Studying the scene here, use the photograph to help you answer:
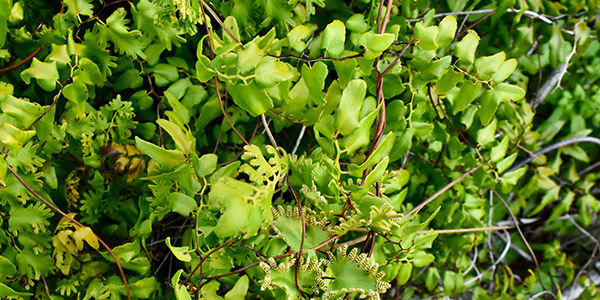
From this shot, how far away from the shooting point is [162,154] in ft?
2.73

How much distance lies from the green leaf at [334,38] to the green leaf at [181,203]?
0.34 metres

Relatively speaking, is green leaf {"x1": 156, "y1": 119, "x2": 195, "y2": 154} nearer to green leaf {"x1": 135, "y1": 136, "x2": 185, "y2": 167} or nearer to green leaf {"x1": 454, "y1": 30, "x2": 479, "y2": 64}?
green leaf {"x1": 135, "y1": 136, "x2": 185, "y2": 167}

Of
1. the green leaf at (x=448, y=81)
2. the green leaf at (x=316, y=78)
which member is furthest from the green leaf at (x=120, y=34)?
the green leaf at (x=448, y=81)

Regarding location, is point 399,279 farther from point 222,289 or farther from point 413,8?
point 413,8

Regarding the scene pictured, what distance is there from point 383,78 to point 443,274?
0.68 metres

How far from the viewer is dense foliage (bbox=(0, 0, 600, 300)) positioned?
2.56 ft

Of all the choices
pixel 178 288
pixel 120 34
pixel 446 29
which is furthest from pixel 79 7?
pixel 446 29

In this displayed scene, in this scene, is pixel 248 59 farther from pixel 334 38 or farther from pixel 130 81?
pixel 130 81

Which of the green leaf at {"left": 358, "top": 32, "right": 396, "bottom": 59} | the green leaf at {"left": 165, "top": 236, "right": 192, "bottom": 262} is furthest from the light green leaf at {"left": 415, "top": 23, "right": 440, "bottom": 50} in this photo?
the green leaf at {"left": 165, "top": 236, "right": 192, "bottom": 262}

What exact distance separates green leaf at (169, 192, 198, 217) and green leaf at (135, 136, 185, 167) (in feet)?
0.20

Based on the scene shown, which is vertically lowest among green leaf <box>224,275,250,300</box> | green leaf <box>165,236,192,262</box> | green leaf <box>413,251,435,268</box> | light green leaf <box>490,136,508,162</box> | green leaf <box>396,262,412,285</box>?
green leaf <box>396,262,412,285</box>

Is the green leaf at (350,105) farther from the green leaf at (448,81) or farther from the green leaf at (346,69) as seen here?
the green leaf at (448,81)

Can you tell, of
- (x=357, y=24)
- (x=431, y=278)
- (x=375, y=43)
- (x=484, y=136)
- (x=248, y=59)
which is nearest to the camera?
(x=248, y=59)

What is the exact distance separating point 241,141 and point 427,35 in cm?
43
